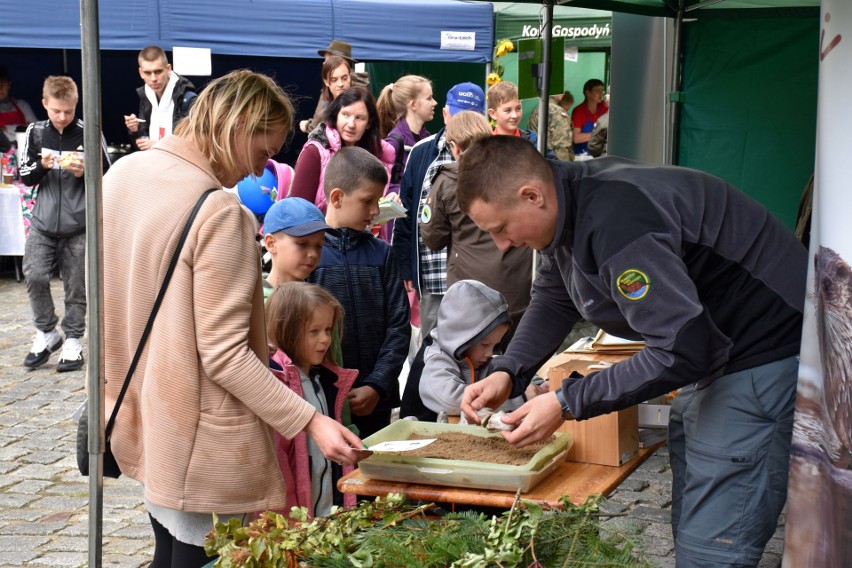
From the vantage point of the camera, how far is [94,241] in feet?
7.04

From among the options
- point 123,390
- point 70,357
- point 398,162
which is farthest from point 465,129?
point 70,357

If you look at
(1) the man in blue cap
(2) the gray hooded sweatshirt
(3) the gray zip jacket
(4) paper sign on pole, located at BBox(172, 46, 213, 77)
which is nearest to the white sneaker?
(1) the man in blue cap

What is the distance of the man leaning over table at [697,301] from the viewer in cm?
232

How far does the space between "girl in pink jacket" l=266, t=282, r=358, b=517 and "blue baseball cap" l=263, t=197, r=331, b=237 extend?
1.00ft

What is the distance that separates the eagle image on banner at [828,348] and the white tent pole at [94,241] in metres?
1.55

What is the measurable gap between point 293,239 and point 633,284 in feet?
5.02

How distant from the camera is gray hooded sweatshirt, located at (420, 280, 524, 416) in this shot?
3.33 meters

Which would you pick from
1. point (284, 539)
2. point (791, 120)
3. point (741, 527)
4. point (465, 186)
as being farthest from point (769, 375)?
point (791, 120)

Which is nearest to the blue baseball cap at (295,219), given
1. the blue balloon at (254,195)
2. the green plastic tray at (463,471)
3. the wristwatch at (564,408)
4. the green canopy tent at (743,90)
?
the green plastic tray at (463,471)

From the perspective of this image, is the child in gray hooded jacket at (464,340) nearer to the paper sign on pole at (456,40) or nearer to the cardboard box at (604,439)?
the cardboard box at (604,439)

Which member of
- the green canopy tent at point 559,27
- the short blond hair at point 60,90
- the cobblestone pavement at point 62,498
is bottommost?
the cobblestone pavement at point 62,498

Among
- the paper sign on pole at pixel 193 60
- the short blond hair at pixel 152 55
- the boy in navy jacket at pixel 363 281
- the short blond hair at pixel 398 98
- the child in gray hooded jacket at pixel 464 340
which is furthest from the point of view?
the paper sign on pole at pixel 193 60

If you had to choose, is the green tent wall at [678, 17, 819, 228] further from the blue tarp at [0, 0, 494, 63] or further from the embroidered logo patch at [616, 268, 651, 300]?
the embroidered logo patch at [616, 268, 651, 300]

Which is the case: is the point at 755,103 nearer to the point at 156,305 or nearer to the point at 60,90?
the point at 60,90
